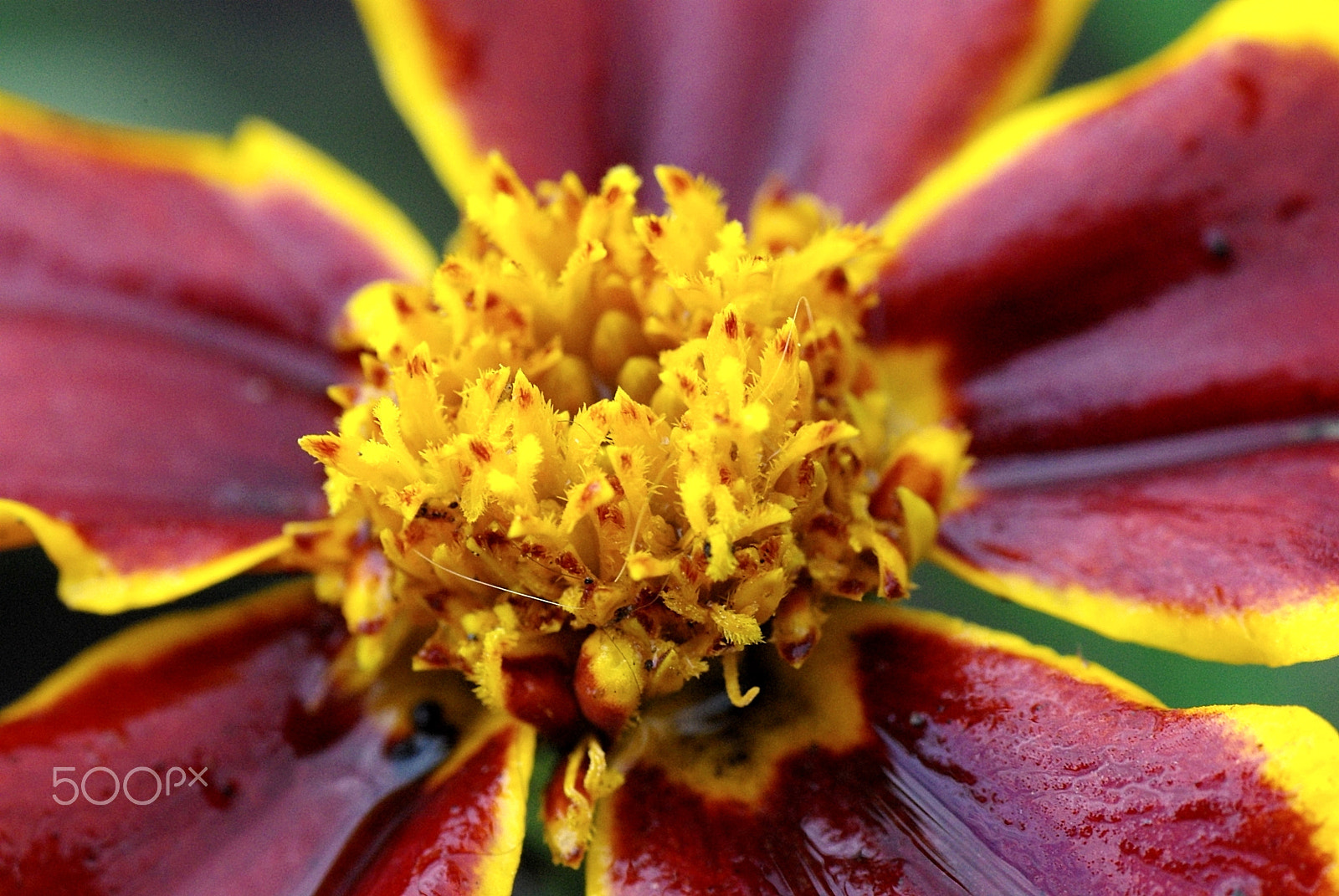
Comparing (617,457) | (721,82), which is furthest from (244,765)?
(721,82)

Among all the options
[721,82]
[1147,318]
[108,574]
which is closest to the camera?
[108,574]

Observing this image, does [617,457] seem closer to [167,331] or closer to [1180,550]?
[1180,550]

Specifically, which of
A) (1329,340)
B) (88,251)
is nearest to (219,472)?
(88,251)

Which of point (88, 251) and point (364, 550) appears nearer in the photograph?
point (364, 550)

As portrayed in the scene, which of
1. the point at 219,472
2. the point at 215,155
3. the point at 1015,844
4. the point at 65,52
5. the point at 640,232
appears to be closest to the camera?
the point at 1015,844

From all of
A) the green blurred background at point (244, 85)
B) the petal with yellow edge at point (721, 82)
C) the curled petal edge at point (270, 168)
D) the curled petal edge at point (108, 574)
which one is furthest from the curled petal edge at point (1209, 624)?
the curled petal edge at point (270, 168)

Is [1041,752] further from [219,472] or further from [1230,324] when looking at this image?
[219,472]

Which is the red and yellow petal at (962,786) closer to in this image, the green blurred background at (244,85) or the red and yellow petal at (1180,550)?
the red and yellow petal at (1180,550)

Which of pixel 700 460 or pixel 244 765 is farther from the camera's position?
pixel 244 765
